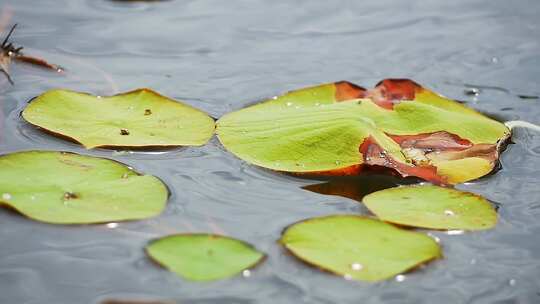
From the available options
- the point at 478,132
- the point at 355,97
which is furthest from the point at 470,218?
the point at 355,97

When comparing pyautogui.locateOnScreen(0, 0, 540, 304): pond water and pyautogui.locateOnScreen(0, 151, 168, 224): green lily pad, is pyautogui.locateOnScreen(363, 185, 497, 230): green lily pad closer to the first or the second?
pyautogui.locateOnScreen(0, 0, 540, 304): pond water

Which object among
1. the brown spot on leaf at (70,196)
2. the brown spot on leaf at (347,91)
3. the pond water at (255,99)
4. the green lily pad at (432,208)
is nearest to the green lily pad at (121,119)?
the pond water at (255,99)

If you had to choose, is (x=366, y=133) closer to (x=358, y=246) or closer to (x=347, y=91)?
(x=347, y=91)

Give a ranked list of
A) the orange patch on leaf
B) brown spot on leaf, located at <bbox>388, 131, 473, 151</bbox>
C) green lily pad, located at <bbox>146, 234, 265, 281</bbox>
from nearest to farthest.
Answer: green lily pad, located at <bbox>146, 234, 265, 281</bbox> → the orange patch on leaf → brown spot on leaf, located at <bbox>388, 131, 473, 151</bbox>

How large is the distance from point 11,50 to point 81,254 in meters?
0.98

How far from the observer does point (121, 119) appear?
1.83 m

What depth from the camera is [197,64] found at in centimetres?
224

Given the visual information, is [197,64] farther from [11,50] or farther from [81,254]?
[81,254]

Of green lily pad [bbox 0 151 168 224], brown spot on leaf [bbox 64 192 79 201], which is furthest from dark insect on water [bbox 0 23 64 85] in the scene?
brown spot on leaf [bbox 64 192 79 201]

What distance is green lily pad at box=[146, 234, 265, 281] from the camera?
4.33 ft

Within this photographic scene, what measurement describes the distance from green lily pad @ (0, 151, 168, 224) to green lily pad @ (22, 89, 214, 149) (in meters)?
0.11

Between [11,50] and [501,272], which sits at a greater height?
[11,50]

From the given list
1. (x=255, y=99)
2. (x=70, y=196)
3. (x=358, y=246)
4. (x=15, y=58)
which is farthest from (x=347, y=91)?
(x=15, y=58)

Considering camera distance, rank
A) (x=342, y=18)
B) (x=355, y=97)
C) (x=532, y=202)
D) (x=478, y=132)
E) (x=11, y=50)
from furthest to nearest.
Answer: (x=342, y=18)
(x=11, y=50)
(x=355, y=97)
(x=478, y=132)
(x=532, y=202)
